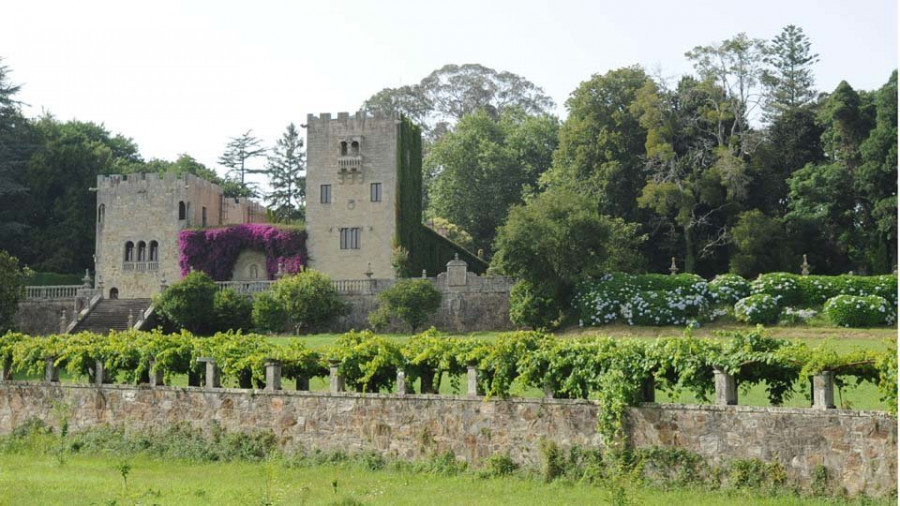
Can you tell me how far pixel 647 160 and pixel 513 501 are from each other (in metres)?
35.0

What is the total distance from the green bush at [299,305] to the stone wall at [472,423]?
1589 centimetres

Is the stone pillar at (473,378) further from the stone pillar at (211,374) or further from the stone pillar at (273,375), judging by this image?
the stone pillar at (211,374)

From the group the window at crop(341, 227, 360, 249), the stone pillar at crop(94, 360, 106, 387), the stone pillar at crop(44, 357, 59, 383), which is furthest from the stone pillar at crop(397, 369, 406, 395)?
the window at crop(341, 227, 360, 249)

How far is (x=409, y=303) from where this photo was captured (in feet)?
137

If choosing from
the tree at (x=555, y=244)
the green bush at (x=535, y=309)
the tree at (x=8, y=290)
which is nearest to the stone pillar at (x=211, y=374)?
the tree at (x=555, y=244)

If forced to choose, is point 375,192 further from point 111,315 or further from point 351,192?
point 111,315

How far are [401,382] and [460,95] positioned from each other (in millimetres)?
61578

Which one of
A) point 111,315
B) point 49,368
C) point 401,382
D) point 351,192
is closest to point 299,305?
point 111,315

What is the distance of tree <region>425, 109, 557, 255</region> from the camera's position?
64500 millimetres

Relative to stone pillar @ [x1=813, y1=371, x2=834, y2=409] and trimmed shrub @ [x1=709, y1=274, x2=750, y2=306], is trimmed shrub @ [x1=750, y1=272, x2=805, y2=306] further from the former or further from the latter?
stone pillar @ [x1=813, y1=371, x2=834, y2=409]

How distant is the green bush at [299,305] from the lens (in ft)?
139

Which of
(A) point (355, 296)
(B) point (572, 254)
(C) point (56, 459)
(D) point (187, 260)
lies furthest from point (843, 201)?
(C) point (56, 459)

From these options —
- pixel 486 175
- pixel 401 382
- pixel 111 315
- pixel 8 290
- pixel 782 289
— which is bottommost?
pixel 401 382

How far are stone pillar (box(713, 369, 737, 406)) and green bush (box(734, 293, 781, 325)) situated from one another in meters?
19.8
